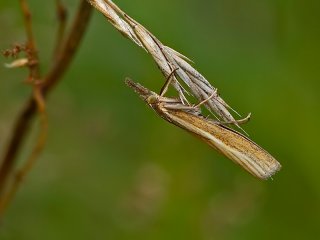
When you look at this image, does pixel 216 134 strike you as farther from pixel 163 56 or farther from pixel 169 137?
pixel 169 137

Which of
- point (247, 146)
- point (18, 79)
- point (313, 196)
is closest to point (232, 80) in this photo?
point (313, 196)

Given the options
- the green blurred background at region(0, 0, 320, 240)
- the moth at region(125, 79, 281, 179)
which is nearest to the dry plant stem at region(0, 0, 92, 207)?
the moth at region(125, 79, 281, 179)

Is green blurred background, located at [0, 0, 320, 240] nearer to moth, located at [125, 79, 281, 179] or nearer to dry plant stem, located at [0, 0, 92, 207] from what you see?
dry plant stem, located at [0, 0, 92, 207]

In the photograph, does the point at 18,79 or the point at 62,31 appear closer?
the point at 62,31

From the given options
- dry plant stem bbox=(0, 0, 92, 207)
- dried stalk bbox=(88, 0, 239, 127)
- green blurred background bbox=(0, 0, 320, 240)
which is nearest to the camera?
dried stalk bbox=(88, 0, 239, 127)

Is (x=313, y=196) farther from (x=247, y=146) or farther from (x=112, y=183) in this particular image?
(x=247, y=146)

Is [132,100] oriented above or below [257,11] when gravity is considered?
below

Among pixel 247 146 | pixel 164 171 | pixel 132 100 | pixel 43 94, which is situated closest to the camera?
pixel 247 146
